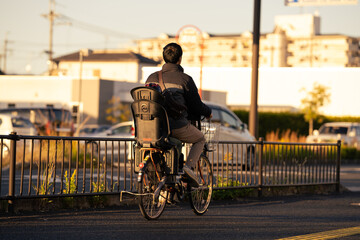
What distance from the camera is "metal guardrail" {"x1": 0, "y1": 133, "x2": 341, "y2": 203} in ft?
27.8

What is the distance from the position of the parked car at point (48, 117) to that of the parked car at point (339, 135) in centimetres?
1074

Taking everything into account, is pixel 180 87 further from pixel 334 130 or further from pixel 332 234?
pixel 334 130

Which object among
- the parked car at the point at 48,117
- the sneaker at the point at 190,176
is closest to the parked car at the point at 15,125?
the parked car at the point at 48,117

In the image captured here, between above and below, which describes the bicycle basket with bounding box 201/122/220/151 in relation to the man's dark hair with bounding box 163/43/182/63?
below

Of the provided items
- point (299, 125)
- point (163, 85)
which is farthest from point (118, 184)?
point (299, 125)

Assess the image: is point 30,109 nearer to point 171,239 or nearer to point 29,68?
point 171,239

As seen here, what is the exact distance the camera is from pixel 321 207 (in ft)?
34.1

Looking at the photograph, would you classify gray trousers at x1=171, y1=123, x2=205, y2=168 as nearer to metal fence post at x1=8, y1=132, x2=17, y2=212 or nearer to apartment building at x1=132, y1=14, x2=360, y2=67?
metal fence post at x1=8, y1=132, x2=17, y2=212

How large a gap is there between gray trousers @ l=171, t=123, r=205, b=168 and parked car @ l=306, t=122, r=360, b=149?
21.9m

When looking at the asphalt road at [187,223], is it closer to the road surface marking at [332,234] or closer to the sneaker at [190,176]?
the road surface marking at [332,234]

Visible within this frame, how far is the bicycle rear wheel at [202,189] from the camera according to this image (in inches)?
328

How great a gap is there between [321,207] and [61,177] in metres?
4.16

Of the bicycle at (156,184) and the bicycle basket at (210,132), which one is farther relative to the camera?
the bicycle basket at (210,132)

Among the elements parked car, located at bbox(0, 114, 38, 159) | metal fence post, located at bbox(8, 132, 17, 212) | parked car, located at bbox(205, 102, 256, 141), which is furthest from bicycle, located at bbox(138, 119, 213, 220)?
parked car, located at bbox(0, 114, 38, 159)
